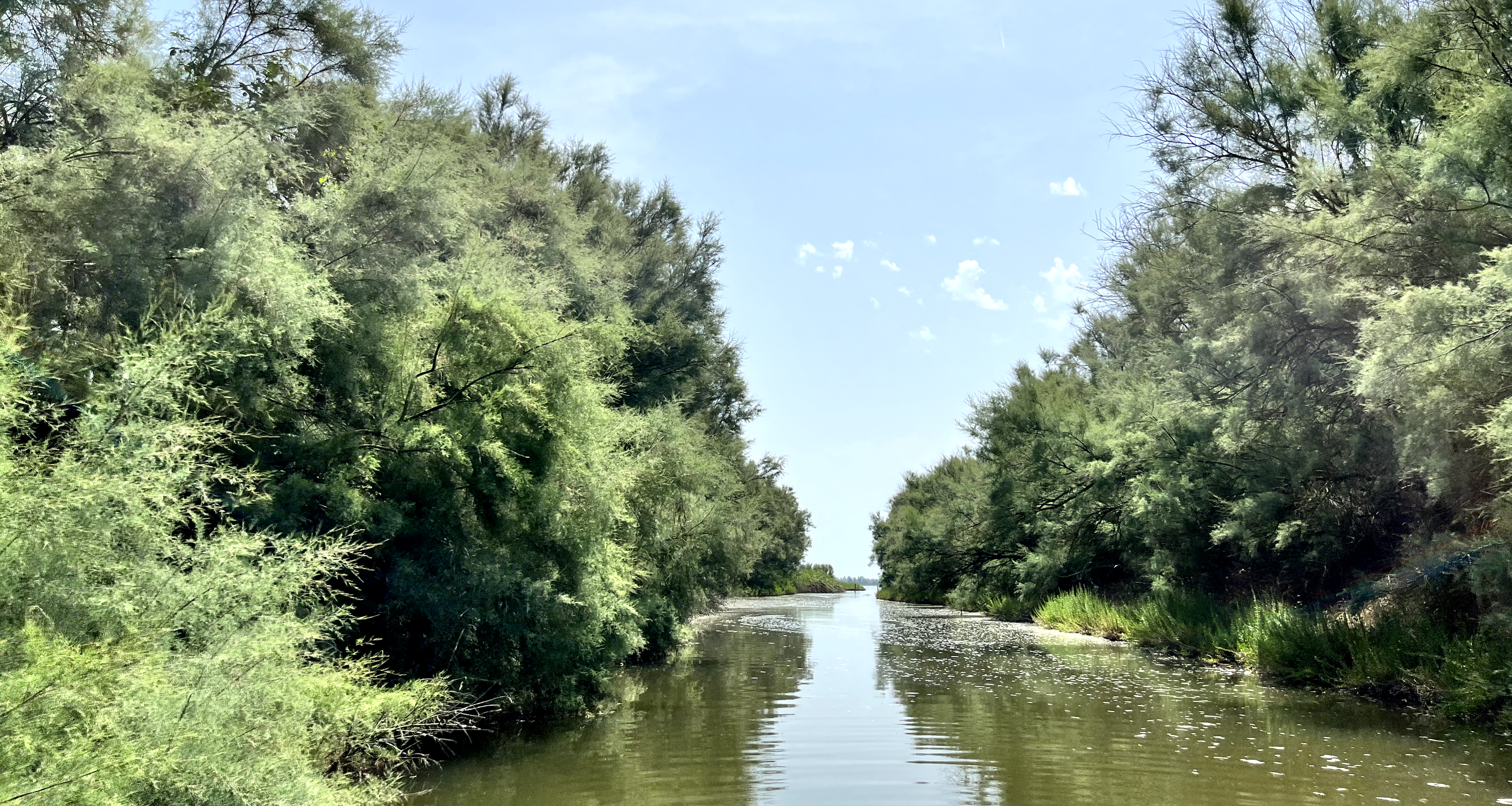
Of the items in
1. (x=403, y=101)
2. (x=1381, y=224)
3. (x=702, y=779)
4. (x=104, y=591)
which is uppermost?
(x=403, y=101)

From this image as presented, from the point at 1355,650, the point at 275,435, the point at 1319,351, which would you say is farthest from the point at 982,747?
the point at 1319,351

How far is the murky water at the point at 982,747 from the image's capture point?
33.5ft

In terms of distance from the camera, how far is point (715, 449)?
34.8m

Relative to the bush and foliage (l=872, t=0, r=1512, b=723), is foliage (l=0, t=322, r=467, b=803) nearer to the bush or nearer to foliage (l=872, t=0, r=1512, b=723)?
foliage (l=872, t=0, r=1512, b=723)

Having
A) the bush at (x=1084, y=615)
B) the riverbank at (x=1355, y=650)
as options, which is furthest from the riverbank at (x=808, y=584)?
the riverbank at (x=1355, y=650)

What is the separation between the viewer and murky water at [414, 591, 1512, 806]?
33.5ft

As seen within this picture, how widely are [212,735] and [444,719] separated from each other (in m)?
6.57

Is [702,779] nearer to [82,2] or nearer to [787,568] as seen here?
[82,2]

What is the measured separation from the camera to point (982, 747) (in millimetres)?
12727

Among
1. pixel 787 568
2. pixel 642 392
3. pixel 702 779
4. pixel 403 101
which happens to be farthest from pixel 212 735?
pixel 787 568

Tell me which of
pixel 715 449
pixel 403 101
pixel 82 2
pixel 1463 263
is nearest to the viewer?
pixel 82 2

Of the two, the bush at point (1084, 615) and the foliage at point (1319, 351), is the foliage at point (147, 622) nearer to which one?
the foliage at point (1319, 351)

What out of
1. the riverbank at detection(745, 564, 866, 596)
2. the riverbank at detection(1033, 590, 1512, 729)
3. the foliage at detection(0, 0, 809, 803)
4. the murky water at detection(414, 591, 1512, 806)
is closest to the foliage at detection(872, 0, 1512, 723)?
the riverbank at detection(1033, 590, 1512, 729)

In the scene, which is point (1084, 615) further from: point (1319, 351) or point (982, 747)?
point (982, 747)
